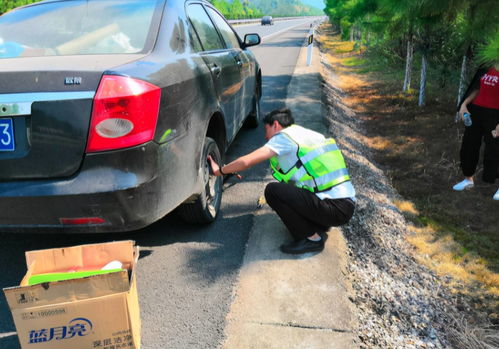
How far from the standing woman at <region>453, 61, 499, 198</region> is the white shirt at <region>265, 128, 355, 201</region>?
109 inches

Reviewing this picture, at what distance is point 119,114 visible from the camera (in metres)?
2.08

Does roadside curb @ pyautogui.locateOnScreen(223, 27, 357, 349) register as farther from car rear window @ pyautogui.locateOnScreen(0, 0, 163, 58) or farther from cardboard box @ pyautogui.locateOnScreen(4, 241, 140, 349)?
car rear window @ pyautogui.locateOnScreen(0, 0, 163, 58)

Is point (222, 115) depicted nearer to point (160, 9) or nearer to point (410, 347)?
point (160, 9)

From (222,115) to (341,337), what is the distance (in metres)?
2.05

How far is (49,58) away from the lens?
2.38 m

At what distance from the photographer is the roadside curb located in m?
2.12

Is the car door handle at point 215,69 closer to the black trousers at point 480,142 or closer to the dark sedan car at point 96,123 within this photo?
the dark sedan car at point 96,123

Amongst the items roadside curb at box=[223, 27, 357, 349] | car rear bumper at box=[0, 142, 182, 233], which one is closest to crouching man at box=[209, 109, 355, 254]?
roadside curb at box=[223, 27, 357, 349]

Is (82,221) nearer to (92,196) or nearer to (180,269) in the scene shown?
(92,196)

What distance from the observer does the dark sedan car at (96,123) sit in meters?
2.07

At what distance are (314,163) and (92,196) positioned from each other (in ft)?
4.79

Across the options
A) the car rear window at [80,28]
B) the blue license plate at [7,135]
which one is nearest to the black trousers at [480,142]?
the car rear window at [80,28]

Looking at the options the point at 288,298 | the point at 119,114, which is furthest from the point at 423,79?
the point at 119,114

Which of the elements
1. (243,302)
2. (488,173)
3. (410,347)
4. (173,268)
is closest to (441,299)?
(410,347)
